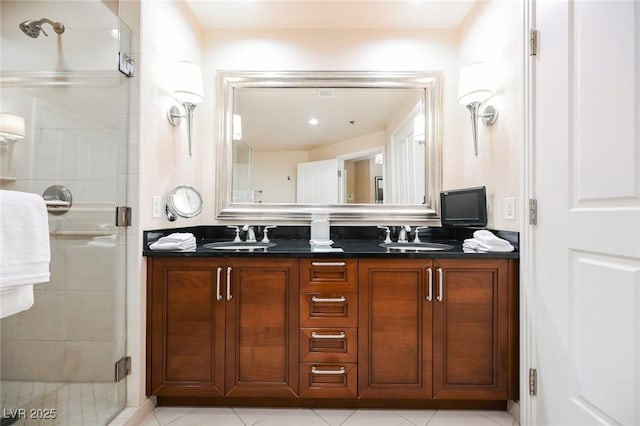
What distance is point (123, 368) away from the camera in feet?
4.93

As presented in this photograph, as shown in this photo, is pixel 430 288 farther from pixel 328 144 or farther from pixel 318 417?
pixel 328 144

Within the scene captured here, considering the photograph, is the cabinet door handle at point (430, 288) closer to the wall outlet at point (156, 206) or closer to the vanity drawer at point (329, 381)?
the vanity drawer at point (329, 381)

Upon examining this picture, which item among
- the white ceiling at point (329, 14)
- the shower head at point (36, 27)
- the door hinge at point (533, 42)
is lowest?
the door hinge at point (533, 42)

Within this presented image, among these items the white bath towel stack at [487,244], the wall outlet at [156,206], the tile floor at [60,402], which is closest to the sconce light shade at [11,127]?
the wall outlet at [156,206]

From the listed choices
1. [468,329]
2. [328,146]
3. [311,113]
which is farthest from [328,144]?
[468,329]

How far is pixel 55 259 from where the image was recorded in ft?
4.79

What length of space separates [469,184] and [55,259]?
8.35 feet

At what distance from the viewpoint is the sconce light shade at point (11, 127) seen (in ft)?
4.71

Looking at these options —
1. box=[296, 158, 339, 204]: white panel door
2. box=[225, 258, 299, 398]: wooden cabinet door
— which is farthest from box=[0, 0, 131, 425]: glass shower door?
box=[296, 158, 339, 204]: white panel door

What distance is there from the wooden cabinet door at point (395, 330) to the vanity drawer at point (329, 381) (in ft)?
0.16

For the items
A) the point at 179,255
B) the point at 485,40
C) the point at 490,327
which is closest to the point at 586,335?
the point at 490,327

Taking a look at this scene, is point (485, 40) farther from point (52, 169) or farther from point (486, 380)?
point (52, 169)

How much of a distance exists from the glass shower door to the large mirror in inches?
31.8

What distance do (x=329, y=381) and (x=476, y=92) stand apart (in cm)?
195
